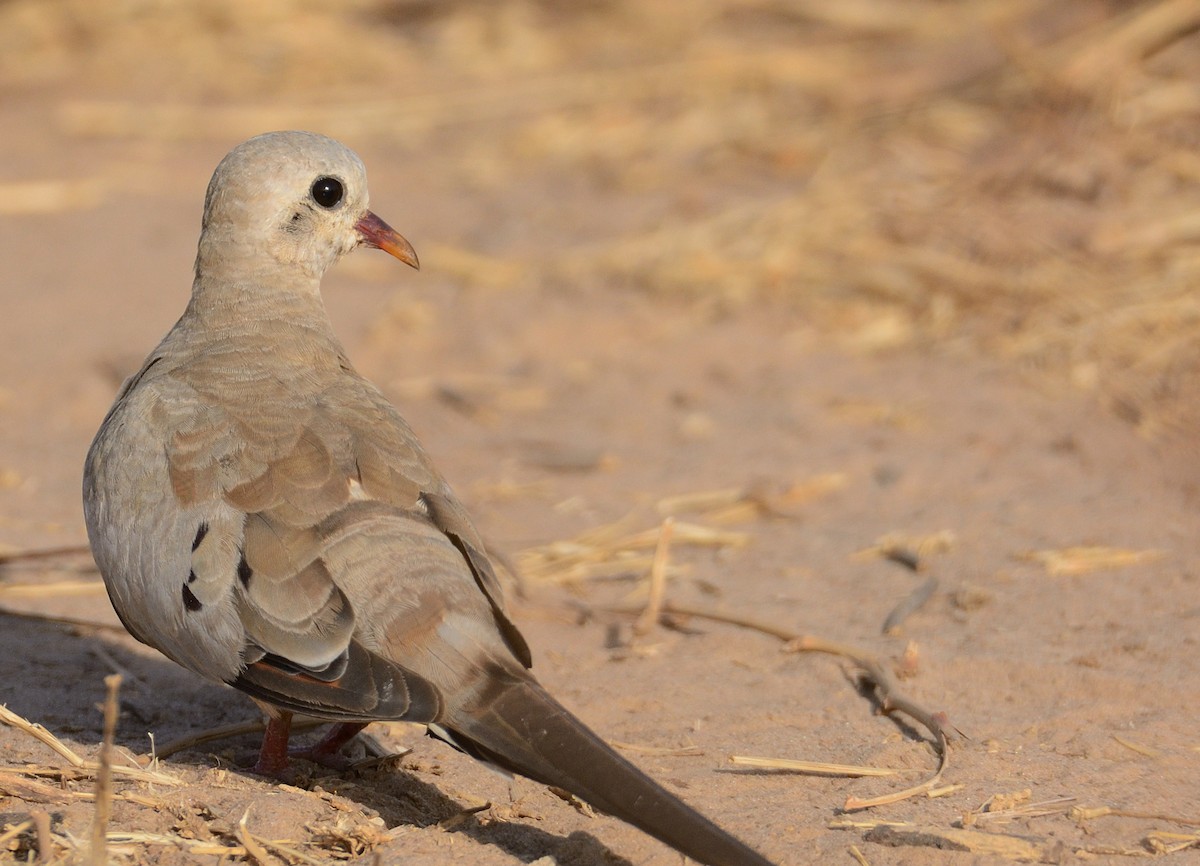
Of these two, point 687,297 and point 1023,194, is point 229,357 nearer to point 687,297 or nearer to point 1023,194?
point 687,297

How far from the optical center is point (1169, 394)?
630 cm

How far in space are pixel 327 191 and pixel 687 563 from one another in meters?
1.88

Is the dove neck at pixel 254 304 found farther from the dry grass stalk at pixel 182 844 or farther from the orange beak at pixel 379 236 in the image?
the dry grass stalk at pixel 182 844

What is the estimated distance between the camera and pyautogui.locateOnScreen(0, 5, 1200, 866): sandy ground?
325 centimetres

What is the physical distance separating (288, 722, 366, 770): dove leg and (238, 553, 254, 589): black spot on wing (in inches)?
22.9

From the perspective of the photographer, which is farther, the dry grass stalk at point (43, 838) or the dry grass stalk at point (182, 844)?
the dry grass stalk at point (182, 844)

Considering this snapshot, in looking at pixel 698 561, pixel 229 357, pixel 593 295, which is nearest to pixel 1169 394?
pixel 698 561

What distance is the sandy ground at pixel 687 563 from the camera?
3.25 meters

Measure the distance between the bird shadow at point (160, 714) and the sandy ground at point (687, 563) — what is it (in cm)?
1

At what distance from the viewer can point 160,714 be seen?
4.07 metres

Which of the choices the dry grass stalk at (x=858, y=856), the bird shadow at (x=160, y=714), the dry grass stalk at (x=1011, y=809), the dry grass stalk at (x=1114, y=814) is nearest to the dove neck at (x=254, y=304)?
the bird shadow at (x=160, y=714)

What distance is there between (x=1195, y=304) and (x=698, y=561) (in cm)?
301

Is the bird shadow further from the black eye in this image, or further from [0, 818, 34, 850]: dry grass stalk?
the black eye

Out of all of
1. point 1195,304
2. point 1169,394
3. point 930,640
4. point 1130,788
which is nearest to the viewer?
point 1130,788
